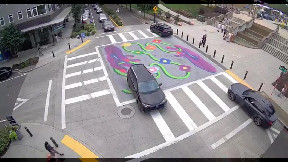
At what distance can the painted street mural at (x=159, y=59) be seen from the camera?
73.5 ft

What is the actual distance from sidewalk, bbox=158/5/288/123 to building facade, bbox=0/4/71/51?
2082 centimetres

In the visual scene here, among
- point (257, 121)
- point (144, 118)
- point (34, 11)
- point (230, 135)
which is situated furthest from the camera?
point (34, 11)

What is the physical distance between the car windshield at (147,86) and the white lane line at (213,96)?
200 inches

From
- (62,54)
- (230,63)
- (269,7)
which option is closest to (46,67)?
(62,54)

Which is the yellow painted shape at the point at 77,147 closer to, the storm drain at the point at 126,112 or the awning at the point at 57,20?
the storm drain at the point at 126,112

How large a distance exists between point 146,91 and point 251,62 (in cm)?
1485

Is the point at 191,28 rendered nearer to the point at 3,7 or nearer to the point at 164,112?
the point at 164,112

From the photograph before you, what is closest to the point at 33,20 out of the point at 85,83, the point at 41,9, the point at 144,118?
the point at 41,9

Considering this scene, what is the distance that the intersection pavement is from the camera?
46.6 feet

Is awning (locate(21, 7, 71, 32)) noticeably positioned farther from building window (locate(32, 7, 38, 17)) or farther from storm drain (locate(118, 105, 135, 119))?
storm drain (locate(118, 105, 135, 119))

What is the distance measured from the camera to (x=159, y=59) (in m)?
24.9

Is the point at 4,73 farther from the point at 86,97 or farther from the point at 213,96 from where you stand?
the point at 213,96

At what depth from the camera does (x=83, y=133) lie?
15.4 metres

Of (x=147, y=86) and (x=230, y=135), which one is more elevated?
(x=147, y=86)
